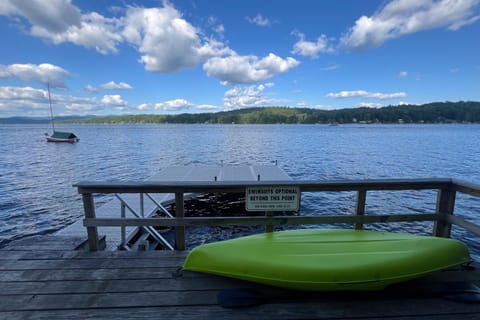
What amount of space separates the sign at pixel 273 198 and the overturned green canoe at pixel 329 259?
0.30 m

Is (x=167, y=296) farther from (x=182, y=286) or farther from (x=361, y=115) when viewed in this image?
(x=361, y=115)

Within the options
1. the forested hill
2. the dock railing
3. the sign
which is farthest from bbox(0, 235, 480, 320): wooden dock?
the forested hill

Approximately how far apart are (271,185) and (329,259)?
0.88 m

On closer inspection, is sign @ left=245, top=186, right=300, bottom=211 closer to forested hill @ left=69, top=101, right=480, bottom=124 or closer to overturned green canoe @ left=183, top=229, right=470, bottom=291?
overturned green canoe @ left=183, top=229, right=470, bottom=291

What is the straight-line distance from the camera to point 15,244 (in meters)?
2.99

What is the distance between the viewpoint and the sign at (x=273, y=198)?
2.64 metres

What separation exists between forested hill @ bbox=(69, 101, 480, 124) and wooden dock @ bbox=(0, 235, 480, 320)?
154 meters

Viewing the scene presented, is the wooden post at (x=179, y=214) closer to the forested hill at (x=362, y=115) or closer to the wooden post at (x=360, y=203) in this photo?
the wooden post at (x=360, y=203)

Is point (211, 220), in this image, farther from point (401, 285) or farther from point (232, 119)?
point (232, 119)

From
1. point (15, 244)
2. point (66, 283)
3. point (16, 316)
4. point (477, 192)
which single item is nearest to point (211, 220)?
point (66, 283)

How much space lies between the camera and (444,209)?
2.85m

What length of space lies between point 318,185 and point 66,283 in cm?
251

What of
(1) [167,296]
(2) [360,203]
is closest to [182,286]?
(1) [167,296]

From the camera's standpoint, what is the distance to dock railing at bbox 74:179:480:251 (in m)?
2.63
